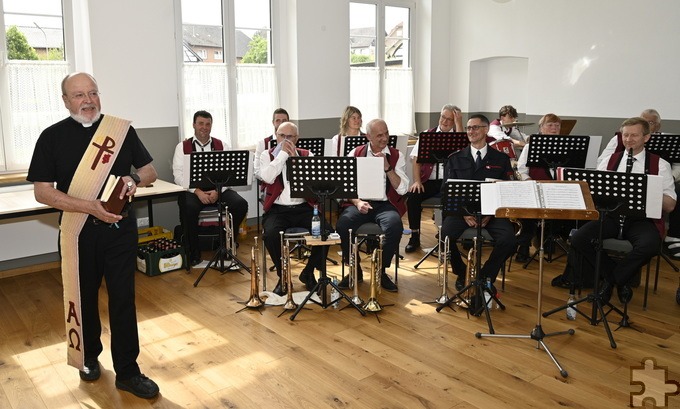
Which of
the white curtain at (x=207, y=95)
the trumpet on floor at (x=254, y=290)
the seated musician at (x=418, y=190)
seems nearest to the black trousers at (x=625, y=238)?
the seated musician at (x=418, y=190)

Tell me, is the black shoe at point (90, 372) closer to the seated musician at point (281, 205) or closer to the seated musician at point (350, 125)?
the seated musician at point (281, 205)

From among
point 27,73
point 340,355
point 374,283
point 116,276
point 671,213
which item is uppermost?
point 27,73

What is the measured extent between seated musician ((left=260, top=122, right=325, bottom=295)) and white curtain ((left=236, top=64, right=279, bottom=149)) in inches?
95.3

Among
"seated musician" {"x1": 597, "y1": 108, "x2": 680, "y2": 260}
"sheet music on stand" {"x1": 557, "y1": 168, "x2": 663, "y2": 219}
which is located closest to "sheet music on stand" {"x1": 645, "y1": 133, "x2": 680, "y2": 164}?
"seated musician" {"x1": 597, "y1": 108, "x2": 680, "y2": 260}

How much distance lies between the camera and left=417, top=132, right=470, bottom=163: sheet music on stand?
19.7 feet

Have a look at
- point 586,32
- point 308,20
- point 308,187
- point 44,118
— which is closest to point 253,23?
point 308,20

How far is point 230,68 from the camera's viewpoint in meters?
7.34

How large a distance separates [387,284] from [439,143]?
164cm

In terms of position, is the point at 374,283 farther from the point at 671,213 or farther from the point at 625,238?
the point at 671,213

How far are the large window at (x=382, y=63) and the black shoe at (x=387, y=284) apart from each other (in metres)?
4.04

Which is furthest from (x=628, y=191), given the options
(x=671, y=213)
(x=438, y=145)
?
(x=671, y=213)

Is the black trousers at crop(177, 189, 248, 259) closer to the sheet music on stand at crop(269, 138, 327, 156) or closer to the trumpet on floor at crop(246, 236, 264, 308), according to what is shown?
the sheet music on stand at crop(269, 138, 327, 156)

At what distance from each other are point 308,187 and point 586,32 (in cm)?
540

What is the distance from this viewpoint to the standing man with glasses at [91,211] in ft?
10.2
